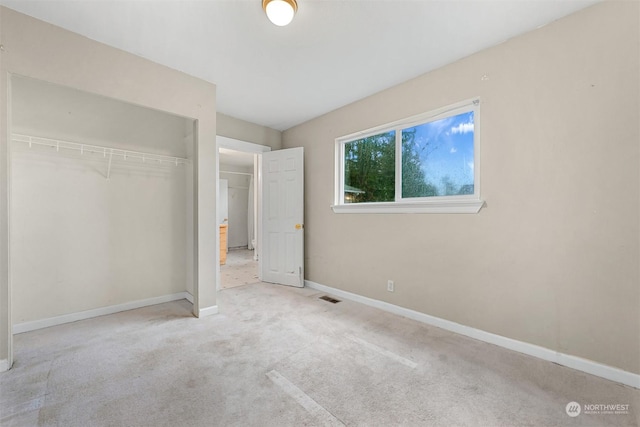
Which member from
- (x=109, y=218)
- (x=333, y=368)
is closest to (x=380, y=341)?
(x=333, y=368)

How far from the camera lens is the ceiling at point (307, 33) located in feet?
5.93

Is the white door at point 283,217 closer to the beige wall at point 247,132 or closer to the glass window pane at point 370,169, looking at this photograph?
the beige wall at point 247,132

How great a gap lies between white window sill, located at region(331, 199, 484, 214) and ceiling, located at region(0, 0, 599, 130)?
1315mm

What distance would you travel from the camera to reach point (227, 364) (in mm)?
1911

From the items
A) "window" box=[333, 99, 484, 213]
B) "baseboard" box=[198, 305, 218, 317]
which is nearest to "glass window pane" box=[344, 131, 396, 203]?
"window" box=[333, 99, 484, 213]

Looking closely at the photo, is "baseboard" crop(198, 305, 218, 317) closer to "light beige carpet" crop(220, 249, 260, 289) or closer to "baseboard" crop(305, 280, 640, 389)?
"light beige carpet" crop(220, 249, 260, 289)

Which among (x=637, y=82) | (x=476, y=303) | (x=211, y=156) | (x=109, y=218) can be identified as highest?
(x=637, y=82)

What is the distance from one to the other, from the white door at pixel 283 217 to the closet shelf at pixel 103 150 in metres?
1.28

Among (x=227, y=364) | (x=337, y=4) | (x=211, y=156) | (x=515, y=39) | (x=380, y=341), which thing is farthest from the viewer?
(x=211, y=156)

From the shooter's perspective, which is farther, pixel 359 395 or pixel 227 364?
pixel 227 364

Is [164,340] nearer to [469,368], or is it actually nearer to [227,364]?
[227,364]

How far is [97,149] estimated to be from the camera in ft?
9.13

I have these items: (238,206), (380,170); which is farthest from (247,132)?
(238,206)

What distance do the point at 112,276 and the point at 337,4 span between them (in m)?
3.39
